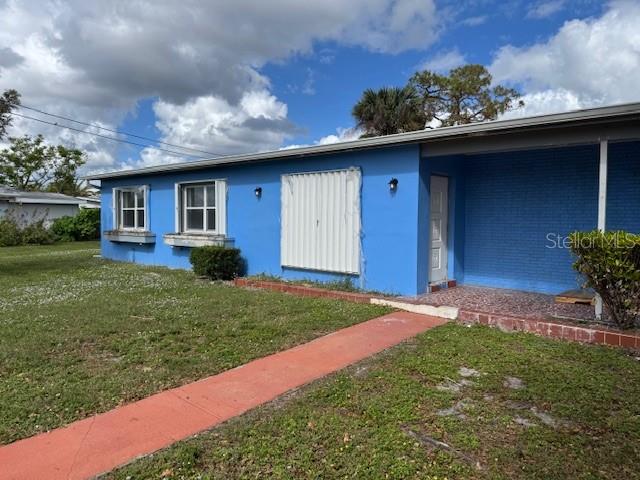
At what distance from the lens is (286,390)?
3.81m

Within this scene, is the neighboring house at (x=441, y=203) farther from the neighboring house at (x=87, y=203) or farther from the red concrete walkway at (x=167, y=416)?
the neighboring house at (x=87, y=203)

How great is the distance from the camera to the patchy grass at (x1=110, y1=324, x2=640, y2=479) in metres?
2.64

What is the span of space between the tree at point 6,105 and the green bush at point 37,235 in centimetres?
1184

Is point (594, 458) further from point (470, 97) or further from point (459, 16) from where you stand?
point (470, 97)

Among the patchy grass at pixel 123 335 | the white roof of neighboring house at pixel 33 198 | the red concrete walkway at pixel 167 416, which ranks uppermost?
the white roof of neighboring house at pixel 33 198

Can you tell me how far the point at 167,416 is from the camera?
3334mm

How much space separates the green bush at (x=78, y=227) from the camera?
77.4ft

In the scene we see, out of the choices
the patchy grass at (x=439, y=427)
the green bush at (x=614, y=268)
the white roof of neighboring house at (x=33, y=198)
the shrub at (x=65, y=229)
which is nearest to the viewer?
the patchy grass at (x=439, y=427)

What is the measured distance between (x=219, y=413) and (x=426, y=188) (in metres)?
5.13

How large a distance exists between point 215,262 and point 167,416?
6452 mm

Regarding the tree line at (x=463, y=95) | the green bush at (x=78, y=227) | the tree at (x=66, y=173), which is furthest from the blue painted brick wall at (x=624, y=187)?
the tree at (x=66, y=173)

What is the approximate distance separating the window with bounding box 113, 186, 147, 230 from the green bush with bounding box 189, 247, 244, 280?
3.92 metres

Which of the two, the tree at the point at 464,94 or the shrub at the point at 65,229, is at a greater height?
the tree at the point at 464,94

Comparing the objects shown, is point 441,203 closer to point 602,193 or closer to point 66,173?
point 602,193
